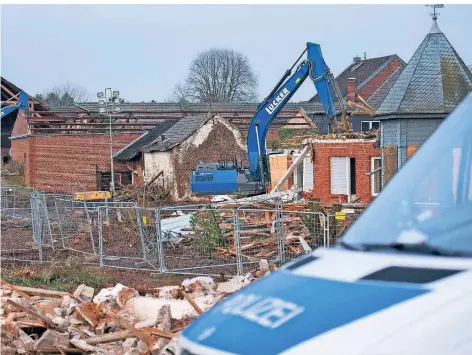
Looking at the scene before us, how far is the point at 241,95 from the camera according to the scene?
92.6m

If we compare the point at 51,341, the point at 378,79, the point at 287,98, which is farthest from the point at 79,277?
the point at 378,79

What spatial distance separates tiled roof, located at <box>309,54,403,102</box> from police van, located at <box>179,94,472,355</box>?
65.1m

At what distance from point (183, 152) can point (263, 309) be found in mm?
43481

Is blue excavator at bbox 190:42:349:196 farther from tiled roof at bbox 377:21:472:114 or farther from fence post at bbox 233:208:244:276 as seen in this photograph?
fence post at bbox 233:208:244:276

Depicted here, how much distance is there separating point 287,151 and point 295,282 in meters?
29.6

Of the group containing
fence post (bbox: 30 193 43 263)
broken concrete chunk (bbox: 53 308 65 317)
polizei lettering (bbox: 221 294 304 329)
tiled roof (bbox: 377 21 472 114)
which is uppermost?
tiled roof (bbox: 377 21 472 114)

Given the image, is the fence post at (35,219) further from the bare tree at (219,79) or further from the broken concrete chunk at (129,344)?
the bare tree at (219,79)

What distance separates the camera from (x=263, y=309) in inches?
141

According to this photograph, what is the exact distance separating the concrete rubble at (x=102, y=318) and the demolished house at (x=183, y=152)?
3244 centimetres

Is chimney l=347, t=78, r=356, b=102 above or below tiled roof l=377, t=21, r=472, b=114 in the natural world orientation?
above

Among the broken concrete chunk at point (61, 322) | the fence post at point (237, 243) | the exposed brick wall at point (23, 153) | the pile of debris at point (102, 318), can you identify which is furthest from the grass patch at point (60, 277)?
the exposed brick wall at point (23, 153)

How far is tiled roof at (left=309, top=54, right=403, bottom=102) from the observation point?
70.8 m

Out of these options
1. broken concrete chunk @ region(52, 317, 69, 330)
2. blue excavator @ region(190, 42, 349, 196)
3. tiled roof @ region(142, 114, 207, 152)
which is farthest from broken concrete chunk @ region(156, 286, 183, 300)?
tiled roof @ region(142, 114, 207, 152)

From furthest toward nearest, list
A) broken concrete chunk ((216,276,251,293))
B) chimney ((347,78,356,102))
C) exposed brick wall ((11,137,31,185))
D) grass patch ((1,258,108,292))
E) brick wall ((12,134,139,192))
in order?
1. chimney ((347,78,356,102))
2. exposed brick wall ((11,137,31,185))
3. brick wall ((12,134,139,192))
4. grass patch ((1,258,108,292))
5. broken concrete chunk ((216,276,251,293))
